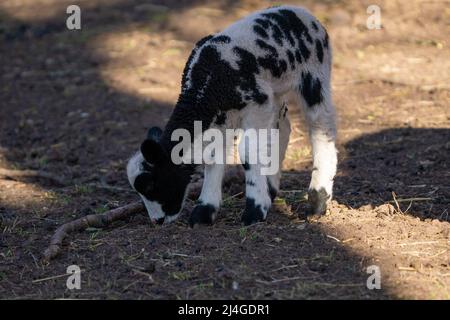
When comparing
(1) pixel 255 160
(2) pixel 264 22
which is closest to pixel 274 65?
(2) pixel 264 22

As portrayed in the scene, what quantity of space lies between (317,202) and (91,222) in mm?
2169

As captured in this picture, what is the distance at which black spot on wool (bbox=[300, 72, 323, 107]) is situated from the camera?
7.81 m

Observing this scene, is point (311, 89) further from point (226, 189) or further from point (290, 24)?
point (226, 189)

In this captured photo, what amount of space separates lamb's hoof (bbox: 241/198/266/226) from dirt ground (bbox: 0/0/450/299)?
0.14m

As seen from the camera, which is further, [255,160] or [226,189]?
[226,189]

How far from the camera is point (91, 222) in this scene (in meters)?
7.78

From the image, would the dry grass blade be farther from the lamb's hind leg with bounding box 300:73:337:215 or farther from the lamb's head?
the lamb's hind leg with bounding box 300:73:337:215

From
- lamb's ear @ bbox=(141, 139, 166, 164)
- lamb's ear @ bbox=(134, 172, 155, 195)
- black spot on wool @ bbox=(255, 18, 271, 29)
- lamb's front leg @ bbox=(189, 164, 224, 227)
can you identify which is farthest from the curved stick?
black spot on wool @ bbox=(255, 18, 271, 29)

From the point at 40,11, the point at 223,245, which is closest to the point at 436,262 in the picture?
the point at 223,245

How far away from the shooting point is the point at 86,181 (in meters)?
9.71

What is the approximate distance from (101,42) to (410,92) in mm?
6251

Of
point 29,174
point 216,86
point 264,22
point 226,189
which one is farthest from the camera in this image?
point 29,174

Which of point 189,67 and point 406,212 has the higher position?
point 189,67

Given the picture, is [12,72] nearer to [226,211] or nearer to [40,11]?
[40,11]
